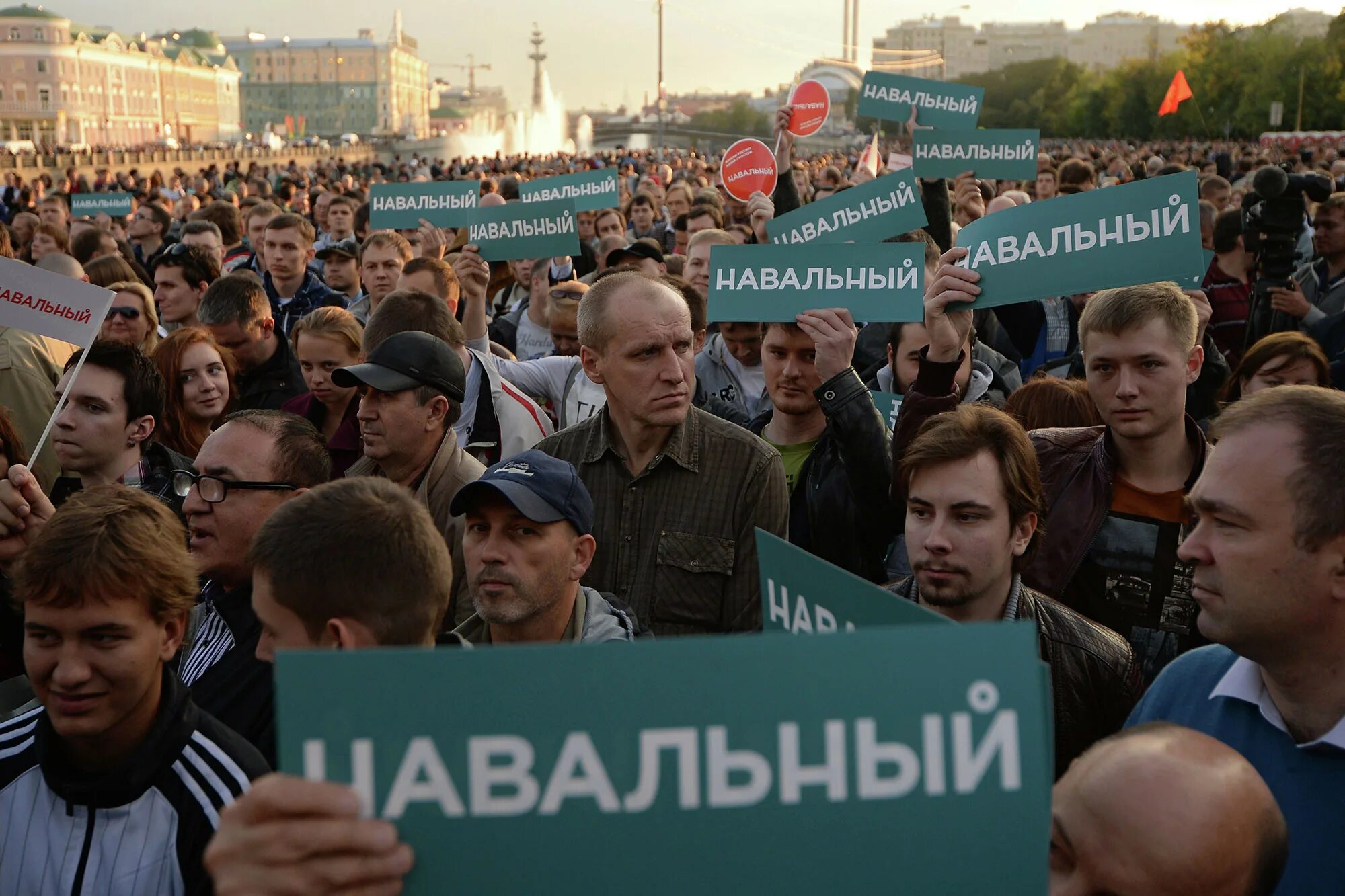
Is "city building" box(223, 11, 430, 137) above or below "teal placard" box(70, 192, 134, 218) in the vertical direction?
above

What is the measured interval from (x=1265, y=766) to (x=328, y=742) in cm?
174

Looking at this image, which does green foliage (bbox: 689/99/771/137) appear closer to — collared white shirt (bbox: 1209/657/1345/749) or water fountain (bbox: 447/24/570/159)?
water fountain (bbox: 447/24/570/159)

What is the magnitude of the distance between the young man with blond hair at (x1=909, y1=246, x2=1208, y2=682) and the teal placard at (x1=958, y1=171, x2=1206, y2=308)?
22 cm

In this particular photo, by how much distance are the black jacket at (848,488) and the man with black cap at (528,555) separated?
0.74 meters

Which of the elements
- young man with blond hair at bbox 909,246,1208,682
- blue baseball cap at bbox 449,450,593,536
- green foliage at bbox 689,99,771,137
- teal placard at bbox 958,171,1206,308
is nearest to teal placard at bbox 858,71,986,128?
teal placard at bbox 958,171,1206,308

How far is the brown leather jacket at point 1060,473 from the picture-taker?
3.53 metres

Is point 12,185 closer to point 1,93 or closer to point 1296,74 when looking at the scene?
point 1296,74

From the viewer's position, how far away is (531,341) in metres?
7.95

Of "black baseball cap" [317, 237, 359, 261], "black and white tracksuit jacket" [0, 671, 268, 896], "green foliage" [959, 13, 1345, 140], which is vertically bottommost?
"black and white tracksuit jacket" [0, 671, 268, 896]

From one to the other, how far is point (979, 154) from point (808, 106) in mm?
2456

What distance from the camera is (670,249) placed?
14453 mm

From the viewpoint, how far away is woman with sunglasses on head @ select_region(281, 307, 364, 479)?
212 inches

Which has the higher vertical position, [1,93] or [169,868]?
[1,93]

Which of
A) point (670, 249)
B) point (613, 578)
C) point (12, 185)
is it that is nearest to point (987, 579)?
point (613, 578)
